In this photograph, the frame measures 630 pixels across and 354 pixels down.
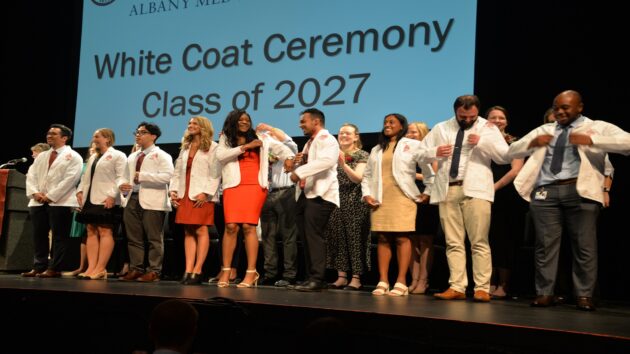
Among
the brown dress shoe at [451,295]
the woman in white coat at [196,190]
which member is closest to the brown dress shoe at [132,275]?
the woman in white coat at [196,190]

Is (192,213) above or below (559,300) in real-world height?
above

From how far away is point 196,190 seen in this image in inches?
237

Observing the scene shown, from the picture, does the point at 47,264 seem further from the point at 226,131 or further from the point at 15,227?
the point at 226,131

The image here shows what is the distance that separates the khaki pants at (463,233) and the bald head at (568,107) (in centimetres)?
77

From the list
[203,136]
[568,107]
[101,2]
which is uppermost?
[101,2]

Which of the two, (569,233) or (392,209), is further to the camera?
(392,209)

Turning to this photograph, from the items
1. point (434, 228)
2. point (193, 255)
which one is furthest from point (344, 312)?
point (193, 255)

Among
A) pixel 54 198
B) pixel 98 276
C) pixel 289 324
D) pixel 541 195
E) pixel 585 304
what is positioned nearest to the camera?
pixel 289 324

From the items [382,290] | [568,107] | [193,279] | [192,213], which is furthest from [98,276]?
[568,107]

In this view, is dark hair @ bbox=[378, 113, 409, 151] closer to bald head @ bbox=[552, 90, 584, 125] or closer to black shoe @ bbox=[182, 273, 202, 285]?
bald head @ bbox=[552, 90, 584, 125]

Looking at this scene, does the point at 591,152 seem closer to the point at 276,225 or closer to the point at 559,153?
the point at 559,153

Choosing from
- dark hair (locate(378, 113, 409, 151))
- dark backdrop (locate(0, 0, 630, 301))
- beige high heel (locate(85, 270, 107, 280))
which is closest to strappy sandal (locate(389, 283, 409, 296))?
dark hair (locate(378, 113, 409, 151))

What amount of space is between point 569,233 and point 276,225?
290 cm

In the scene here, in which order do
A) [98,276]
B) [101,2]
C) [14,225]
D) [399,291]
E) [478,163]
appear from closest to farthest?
[478,163]
[399,291]
[98,276]
[14,225]
[101,2]
